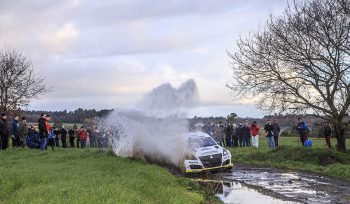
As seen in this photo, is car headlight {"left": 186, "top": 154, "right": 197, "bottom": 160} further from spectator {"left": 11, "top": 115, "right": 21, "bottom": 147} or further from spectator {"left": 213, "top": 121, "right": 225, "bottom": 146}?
spectator {"left": 213, "top": 121, "right": 225, "bottom": 146}

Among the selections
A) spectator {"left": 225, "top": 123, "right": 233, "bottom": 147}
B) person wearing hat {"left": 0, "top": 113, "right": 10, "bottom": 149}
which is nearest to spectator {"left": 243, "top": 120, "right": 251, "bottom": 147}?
spectator {"left": 225, "top": 123, "right": 233, "bottom": 147}

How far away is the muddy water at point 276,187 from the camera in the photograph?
1302 cm

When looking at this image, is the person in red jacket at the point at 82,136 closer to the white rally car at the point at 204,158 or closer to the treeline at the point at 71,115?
the treeline at the point at 71,115

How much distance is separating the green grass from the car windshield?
3043 mm

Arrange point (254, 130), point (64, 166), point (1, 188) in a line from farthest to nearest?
point (254, 130) < point (64, 166) < point (1, 188)

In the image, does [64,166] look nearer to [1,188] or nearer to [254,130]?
[1,188]

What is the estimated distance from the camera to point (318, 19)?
21.8 meters

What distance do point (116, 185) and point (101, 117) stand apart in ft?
36.0

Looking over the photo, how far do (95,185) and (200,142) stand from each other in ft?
29.8

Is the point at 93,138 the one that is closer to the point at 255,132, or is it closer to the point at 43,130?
the point at 43,130

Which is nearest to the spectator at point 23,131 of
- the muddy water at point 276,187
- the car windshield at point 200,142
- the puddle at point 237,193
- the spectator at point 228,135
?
the car windshield at point 200,142

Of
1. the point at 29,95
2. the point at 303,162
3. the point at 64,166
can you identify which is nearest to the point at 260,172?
the point at 303,162

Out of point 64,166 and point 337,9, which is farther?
point 337,9

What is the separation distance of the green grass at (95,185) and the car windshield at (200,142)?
3.04m
